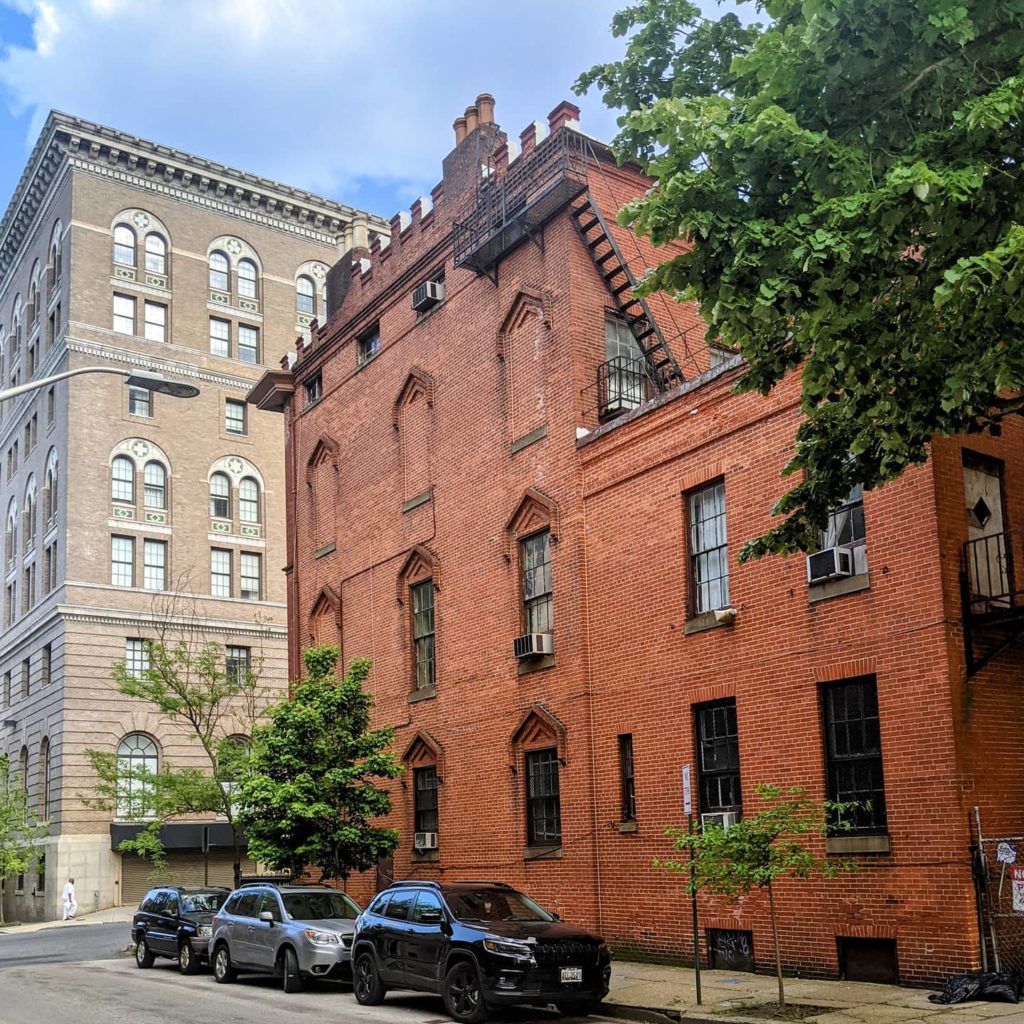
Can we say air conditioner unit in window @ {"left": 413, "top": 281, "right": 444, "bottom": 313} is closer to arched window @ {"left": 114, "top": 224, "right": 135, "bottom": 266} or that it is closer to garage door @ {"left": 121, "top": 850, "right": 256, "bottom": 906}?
garage door @ {"left": 121, "top": 850, "right": 256, "bottom": 906}

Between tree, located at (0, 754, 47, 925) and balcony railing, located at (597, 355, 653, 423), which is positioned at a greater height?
balcony railing, located at (597, 355, 653, 423)

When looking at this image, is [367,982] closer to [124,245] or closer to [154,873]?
[154,873]

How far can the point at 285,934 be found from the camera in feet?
64.6

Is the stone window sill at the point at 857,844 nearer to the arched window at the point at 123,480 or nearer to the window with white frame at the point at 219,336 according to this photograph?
the arched window at the point at 123,480

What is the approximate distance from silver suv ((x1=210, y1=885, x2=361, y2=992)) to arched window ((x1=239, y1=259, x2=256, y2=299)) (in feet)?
139

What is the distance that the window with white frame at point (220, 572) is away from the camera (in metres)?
56.6

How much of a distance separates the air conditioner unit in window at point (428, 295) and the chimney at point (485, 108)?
3.51 m

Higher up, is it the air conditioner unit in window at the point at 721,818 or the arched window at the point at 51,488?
the arched window at the point at 51,488

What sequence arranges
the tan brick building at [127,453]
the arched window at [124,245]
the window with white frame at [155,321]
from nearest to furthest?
the tan brick building at [127,453] < the arched window at [124,245] < the window with white frame at [155,321]

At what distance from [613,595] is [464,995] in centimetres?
805

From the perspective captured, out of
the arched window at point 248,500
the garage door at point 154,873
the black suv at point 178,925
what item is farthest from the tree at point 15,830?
the black suv at point 178,925

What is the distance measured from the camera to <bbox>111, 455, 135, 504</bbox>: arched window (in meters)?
54.5

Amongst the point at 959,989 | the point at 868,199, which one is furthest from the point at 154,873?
the point at 868,199

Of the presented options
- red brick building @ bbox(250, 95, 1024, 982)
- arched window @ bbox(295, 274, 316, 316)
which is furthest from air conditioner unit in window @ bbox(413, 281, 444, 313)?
arched window @ bbox(295, 274, 316, 316)
